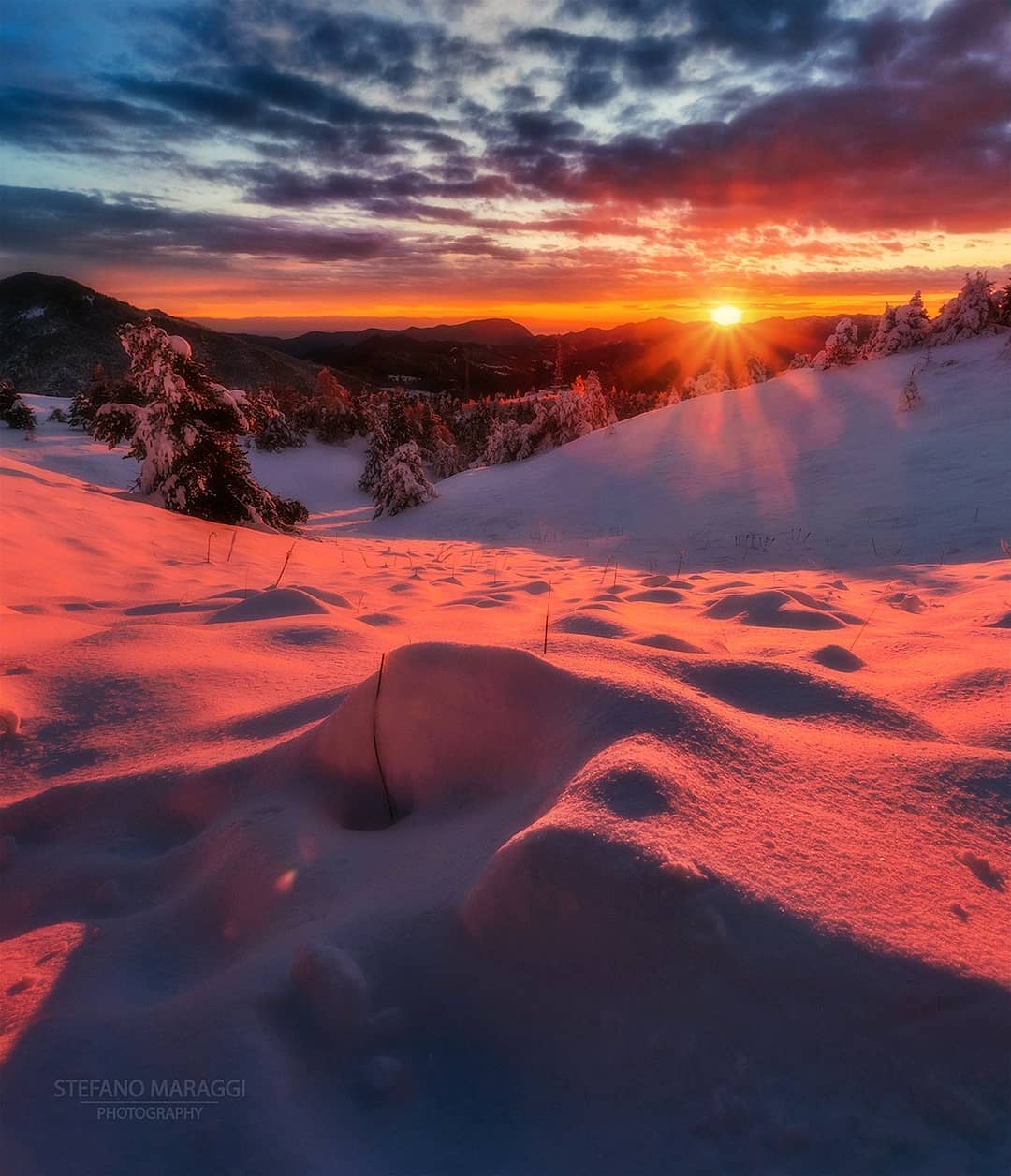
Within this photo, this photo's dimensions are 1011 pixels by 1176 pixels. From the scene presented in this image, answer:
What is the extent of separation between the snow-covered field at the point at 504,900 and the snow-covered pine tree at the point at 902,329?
14.8m

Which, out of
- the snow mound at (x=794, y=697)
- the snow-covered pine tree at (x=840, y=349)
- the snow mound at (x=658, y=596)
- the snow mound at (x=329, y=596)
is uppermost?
the snow-covered pine tree at (x=840, y=349)

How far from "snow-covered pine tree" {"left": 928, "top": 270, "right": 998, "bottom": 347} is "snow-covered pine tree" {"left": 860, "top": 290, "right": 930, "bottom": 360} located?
39cm

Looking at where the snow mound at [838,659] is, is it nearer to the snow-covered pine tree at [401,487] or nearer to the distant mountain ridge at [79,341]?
the snow-covered pine tree at [401,487]

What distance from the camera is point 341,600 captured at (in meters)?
4.89

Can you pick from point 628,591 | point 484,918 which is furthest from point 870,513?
point 484,918

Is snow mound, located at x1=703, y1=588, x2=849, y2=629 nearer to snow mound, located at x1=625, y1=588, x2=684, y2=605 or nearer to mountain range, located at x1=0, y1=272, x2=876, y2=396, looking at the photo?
snow mound, located at x1=625, y1=588, x2=684, y2=605

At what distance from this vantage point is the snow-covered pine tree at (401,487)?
17922 millimetres

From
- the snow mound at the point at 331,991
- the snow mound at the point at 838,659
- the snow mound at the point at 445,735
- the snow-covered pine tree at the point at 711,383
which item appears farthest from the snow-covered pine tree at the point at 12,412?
the snow-covered pine tree at the point at 711,383

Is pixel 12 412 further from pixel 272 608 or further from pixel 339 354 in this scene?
pixel 339 354

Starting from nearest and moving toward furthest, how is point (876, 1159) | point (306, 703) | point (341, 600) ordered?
point (876, 1159) < point (306, 703) < point (341, 600)

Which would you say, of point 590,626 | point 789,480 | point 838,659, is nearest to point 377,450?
point 789,480

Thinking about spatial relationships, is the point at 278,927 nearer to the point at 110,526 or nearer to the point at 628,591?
the point at 628,591

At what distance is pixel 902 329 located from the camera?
51.8ft

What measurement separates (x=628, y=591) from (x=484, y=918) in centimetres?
445
